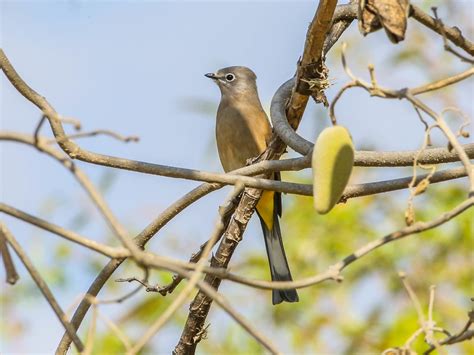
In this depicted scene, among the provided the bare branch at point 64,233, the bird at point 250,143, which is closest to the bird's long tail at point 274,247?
the bird at point 250,143

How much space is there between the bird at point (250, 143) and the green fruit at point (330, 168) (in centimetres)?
335

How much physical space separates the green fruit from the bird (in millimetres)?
3350

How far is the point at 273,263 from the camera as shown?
5496 mm

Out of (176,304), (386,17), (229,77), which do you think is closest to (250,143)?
(229,77)

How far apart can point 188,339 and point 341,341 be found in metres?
2.62

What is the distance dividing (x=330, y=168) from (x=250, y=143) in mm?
3957

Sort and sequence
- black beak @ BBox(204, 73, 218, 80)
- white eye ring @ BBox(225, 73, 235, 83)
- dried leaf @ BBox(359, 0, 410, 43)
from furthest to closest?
1. black beak @ BBox(204, 73, 218, 80)
2. white eye ring @ BBox(225, 73, 235, 83)
3. dried leaf @ BBox(359, 0, 410, 43)

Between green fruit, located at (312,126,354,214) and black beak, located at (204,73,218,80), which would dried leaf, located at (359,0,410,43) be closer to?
green fruit, located at (312,126,354,214)

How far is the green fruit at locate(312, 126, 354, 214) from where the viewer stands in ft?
5.79

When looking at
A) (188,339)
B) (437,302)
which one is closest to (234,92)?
(437,302)

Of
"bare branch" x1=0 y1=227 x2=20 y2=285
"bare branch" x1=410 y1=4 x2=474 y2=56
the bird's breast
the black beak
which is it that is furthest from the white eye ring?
"bare branch" x1=0 y1=227 x2=20 y2=285

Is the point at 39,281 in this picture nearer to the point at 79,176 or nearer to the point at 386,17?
the point at 79,176

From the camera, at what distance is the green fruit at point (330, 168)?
1.77m

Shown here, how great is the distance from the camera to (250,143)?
5.73 meters
